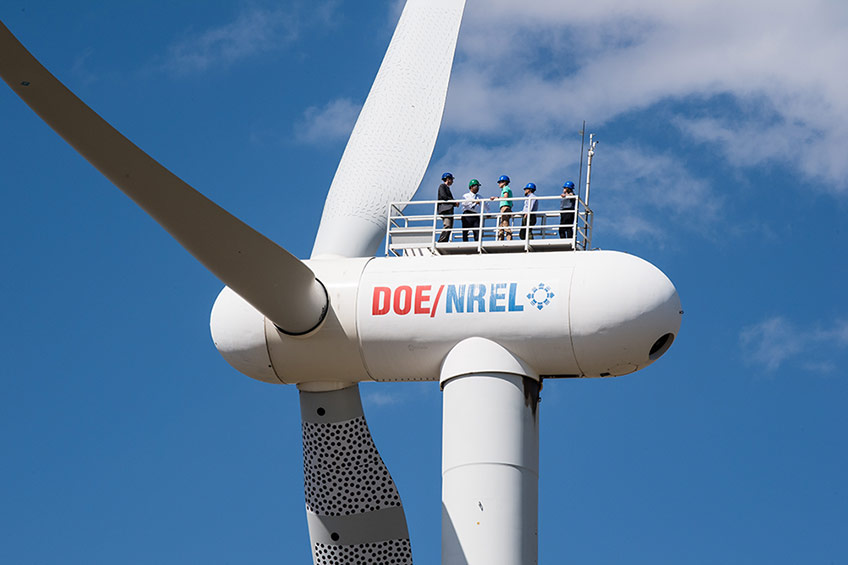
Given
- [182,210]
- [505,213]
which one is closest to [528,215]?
[505,213]

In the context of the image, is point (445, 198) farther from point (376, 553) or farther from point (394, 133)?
point (376, 553)

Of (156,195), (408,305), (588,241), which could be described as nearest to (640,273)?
(588,241)

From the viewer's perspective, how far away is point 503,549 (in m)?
30.8

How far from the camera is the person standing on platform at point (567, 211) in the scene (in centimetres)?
3344

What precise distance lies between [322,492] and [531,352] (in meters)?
5.24

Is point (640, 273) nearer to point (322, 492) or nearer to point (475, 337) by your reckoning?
point (475, 337)

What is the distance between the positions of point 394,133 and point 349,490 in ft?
26.5

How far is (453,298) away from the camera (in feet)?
106

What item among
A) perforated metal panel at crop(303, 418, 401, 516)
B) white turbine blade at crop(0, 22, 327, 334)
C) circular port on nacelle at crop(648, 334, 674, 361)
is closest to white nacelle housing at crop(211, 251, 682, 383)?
circular port on nacelle at crop(648, 334, 674, 361)

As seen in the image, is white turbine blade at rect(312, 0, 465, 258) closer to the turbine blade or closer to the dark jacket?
the dark jacket

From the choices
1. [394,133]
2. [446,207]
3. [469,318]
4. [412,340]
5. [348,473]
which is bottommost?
[348,473]

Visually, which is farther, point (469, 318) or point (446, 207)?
point (446, 207)

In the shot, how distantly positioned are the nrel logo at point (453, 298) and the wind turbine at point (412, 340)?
0.09 feet

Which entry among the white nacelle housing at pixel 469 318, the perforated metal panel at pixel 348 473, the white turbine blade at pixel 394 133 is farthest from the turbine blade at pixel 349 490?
the white turbine blade at pixel 394 133
